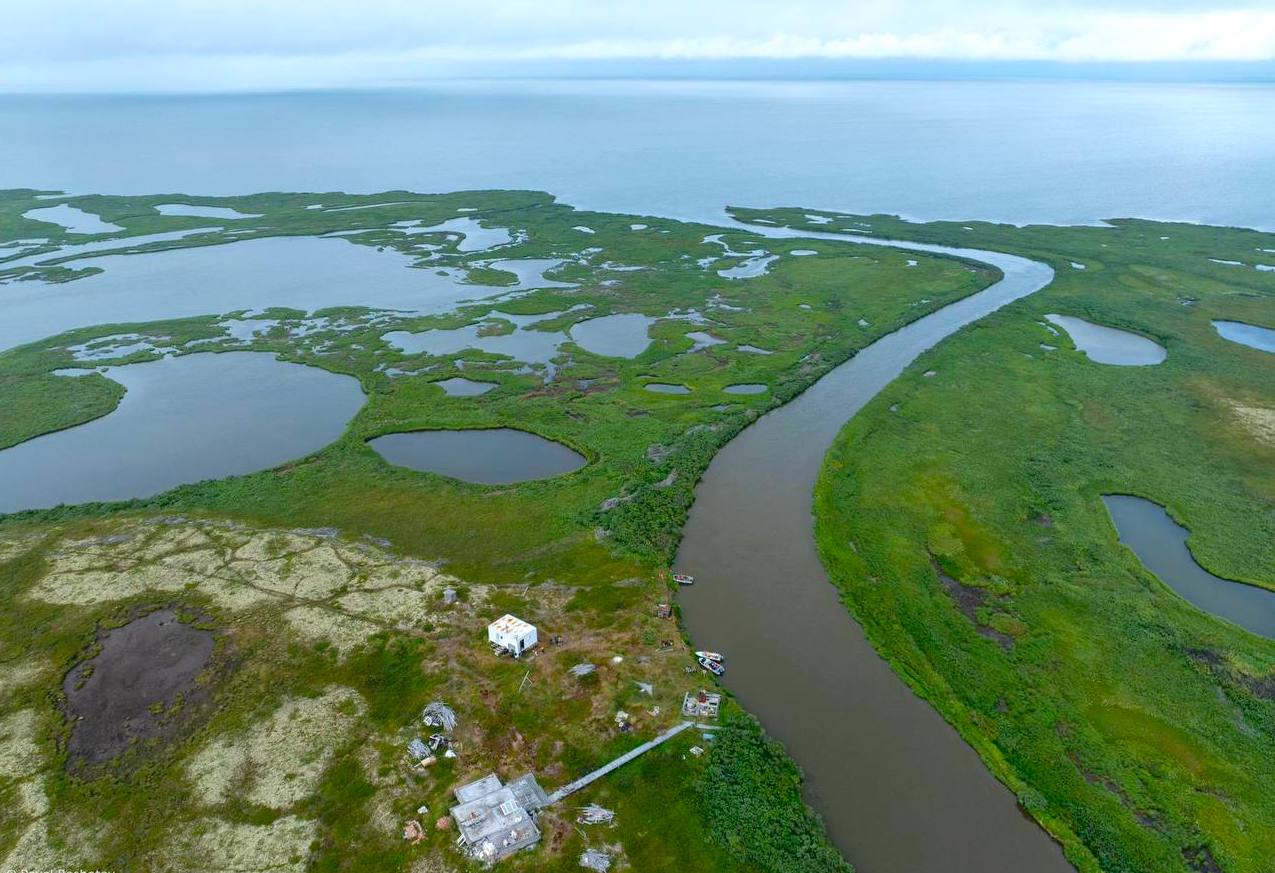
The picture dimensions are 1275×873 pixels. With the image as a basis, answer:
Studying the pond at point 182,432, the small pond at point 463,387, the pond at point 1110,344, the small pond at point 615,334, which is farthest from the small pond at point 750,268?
the pond at point 182,432

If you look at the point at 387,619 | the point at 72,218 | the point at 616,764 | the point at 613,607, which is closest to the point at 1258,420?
the point at 613,607

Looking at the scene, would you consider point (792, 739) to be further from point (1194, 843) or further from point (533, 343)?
point (533, 343)

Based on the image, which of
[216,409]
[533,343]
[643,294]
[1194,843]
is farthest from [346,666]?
[643,294]

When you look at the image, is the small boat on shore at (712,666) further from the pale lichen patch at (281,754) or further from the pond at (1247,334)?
the pond at (1247,334)

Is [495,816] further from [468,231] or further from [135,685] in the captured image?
[468,231]

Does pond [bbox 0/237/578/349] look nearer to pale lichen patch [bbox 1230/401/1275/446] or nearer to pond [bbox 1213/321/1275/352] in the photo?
pale lichen patch [bbox 1230/401/1275/446]
